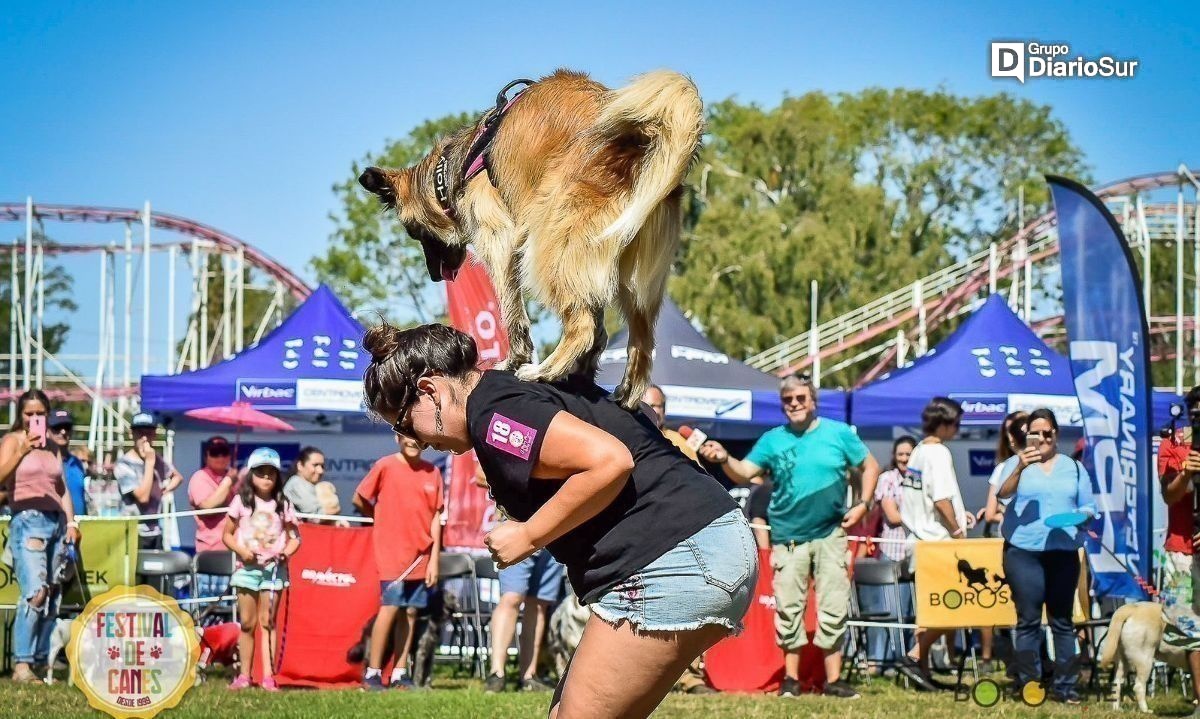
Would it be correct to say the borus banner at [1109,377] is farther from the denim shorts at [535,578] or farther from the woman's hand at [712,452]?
the denim shorts at [535,578]

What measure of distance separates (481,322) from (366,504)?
8.16ft

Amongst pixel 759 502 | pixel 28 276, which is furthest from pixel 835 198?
pixel 759 502

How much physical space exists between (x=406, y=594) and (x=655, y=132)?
6019 mm

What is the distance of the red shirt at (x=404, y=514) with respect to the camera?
9.40 metres

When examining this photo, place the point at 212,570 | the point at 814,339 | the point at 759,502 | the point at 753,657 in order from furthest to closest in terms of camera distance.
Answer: the point at 814,339 → the point at 212,570 → the point at 759,502 → the point at 753,657

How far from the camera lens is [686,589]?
3.30 m

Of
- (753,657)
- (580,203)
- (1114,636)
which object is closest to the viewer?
(580,203)

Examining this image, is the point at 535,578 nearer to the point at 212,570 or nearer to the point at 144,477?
the point at 212,570

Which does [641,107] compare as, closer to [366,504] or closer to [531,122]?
[531,122]

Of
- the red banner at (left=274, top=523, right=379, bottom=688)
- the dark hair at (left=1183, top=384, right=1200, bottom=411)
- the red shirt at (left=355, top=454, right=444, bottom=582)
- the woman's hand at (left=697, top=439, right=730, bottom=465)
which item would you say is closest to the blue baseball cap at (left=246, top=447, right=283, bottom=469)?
the red banner at (left=274, top=523, right=379, bottom=688)

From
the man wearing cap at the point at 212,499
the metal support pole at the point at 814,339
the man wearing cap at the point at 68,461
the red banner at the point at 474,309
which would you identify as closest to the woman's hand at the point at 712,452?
the red banner at the point at 474,309

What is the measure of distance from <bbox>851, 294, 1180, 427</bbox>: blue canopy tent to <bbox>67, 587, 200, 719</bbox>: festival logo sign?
8.46 metres

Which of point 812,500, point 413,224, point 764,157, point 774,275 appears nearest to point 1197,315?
point 774,275

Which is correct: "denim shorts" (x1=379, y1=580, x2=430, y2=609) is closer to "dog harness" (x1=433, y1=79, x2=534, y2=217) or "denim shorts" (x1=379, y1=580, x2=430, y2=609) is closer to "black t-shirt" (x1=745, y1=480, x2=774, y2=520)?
"black t-shirt" (x1=745, y1=480, x2=774, y2=520)
